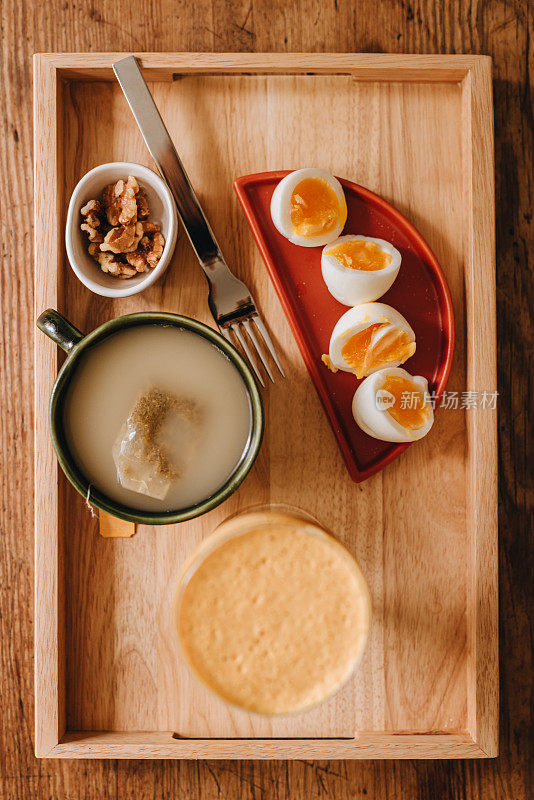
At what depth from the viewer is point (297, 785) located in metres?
1.06

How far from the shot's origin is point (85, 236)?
0.93 meters

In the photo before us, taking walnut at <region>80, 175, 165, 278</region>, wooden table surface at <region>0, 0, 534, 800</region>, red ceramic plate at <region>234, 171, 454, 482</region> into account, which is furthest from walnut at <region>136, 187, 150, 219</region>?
wooden table surface at <region>0, 0, 534, 800</region>

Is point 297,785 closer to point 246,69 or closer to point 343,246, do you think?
point 343,246

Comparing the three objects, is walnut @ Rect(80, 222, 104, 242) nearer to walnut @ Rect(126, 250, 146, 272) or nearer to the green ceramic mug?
walnut @ Rect(126, 250, 146, 272)

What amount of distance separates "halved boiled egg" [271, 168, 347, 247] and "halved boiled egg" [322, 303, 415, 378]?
0.12 meters

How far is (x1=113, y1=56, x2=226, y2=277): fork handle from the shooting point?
3.06 feet

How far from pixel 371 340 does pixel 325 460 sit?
19cm

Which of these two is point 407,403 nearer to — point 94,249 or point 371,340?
point 371,340

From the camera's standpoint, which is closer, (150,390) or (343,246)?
(150,390)

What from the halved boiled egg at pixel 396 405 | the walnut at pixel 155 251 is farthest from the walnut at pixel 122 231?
the halved boiled egg at pixel 396 405

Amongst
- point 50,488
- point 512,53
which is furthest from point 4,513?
point 512,53

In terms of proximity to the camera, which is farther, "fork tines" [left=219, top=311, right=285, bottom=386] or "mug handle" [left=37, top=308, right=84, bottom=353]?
"fork tines" [left=219, top=311, right=285, bottom=386]

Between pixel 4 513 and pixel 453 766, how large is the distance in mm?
844

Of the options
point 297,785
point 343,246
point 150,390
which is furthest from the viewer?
point 297,785
